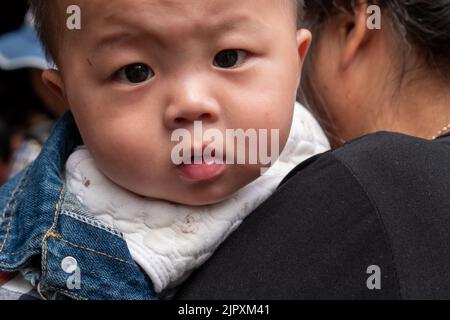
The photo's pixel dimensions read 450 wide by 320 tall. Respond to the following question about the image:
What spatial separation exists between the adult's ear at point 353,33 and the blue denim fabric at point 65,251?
24.4 inches

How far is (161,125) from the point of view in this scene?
106 centimetres

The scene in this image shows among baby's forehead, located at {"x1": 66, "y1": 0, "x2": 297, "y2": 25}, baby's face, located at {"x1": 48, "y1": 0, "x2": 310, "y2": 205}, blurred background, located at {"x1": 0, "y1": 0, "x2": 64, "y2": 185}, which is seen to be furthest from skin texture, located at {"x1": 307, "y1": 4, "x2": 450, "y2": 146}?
blurred background, located at {"x1": 0, "y1": 0, "x2": 64, "y2": 185}

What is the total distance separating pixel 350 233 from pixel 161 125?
0.33 meters

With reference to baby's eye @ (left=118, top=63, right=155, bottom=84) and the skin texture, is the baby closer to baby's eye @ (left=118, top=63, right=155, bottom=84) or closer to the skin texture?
baby's eye @ (left=118, top=63, right=155, bottom=84)

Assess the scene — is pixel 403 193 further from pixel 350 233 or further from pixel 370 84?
pixel 370 84

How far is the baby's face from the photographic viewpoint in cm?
103

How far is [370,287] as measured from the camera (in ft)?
3.17

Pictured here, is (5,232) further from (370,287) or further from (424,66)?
(424,66)

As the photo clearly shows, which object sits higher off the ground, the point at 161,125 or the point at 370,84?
the point at 370,84

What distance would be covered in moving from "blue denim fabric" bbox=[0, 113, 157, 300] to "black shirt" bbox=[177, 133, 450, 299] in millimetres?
110

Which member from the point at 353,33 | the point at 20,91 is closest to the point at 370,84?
the point at 353,33

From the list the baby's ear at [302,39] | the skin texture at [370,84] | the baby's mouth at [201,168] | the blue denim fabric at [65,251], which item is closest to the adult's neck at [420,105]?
the skin texture at [370,84]

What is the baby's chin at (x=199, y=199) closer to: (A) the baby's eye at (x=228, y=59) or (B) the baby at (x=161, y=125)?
(B) the baby at (x=161, y=125)

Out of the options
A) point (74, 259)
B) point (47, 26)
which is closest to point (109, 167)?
point (74, 259)
